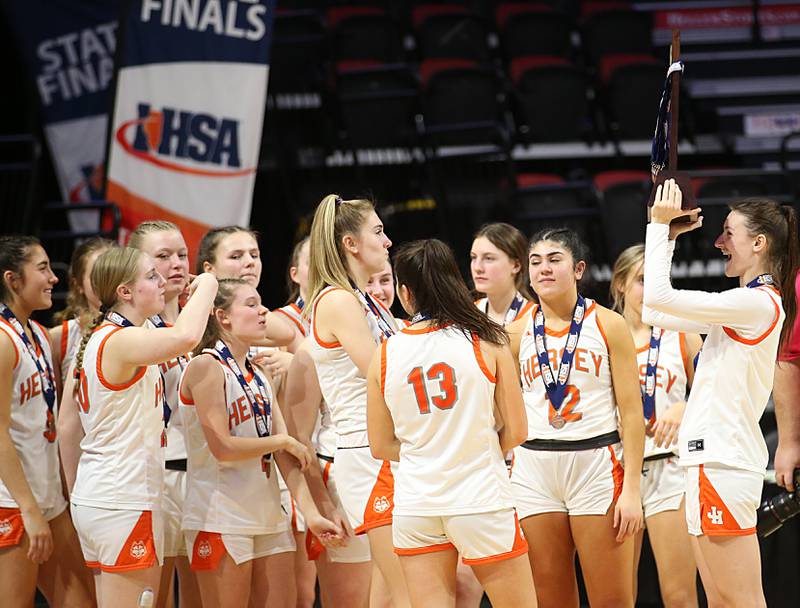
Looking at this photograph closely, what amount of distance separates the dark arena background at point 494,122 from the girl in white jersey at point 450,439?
3461 millimetres

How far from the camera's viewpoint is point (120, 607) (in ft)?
12.5

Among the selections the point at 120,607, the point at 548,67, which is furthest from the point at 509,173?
the point at 120,607

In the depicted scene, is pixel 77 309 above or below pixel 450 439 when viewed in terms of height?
above

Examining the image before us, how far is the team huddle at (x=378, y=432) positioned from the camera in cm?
330

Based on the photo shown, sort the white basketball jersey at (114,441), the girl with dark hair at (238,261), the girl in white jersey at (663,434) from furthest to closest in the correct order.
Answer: the girl with dark hair at (238,261) < the girl in white jersey at (663,434) < the white basketball jersey at (114,441)

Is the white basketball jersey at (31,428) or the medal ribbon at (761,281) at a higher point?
the medal ribbon at (761,281)

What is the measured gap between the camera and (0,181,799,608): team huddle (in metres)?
3.30

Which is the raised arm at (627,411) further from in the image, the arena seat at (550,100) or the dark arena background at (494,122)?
the arena seat at (550,100)

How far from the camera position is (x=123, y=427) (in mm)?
3889

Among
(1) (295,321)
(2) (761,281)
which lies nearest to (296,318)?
(1) (295,321)

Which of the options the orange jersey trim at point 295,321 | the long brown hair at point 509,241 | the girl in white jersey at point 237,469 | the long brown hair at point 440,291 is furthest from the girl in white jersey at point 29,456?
the long brown hair at point 509,241

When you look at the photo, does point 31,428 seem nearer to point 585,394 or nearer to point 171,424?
point 171,424

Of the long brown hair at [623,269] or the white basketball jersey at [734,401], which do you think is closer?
the white basketball jersey at [734,401]

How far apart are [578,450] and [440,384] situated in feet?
3.20
